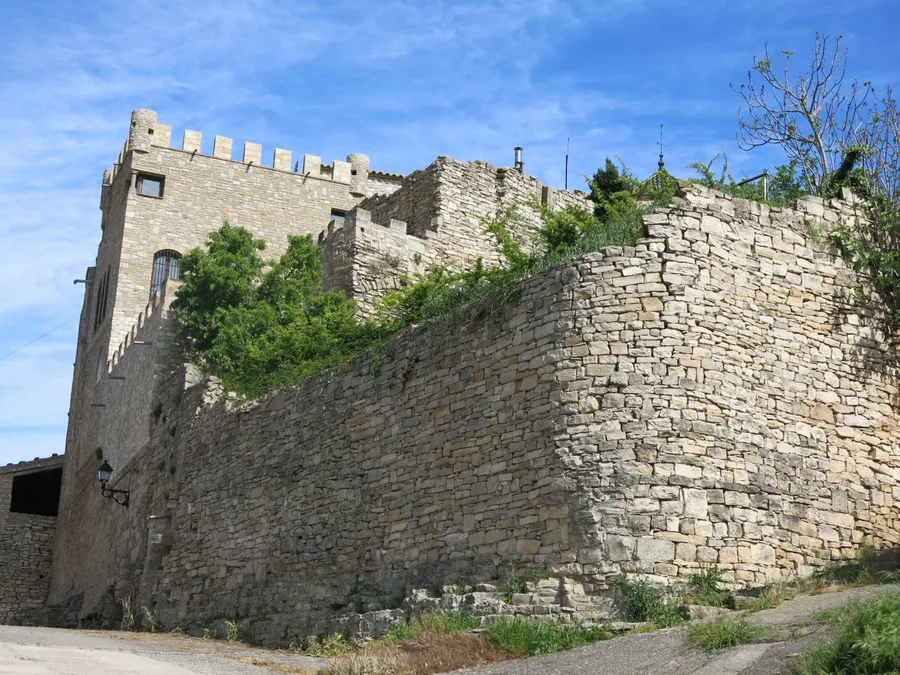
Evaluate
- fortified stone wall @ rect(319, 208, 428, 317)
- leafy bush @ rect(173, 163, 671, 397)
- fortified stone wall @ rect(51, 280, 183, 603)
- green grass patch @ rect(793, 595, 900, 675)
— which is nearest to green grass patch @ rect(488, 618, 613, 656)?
green grass patch @ rect(793, 595, 900, 675)

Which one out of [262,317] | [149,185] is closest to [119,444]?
[262,317]

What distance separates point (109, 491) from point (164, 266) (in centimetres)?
1011

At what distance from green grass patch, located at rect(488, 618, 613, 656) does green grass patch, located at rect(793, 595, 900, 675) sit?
298 cm

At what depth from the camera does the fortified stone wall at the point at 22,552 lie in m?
35.2

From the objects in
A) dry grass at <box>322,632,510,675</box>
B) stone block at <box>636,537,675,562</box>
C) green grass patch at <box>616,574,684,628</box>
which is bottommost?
dry grass at <box>322,632,510,675</box>

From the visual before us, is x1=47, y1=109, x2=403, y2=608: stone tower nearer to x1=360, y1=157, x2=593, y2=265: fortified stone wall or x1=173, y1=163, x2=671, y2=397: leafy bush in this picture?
x1=173, y1=163, x2=671, y2=397: leafy bush

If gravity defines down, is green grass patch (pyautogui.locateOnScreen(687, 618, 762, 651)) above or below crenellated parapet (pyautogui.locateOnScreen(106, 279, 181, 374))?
below

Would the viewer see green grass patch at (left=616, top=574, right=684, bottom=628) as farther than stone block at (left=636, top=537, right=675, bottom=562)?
No

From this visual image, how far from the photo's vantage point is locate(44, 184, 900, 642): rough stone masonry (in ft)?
43.1

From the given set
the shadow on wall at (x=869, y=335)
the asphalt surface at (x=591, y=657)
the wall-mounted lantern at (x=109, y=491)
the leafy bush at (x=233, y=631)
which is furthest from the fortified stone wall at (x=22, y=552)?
the shadow on wall at (x=869, y=335)

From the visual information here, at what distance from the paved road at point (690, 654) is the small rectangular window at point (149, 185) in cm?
2594

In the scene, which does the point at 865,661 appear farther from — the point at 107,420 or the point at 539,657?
the point at 107,420

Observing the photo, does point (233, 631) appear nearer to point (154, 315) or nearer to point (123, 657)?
point (123, 657)

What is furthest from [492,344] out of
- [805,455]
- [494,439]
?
[805,455]
